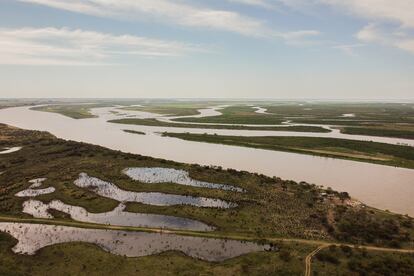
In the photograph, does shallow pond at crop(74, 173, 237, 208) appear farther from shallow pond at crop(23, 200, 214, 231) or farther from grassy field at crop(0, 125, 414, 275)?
shallow pond at crop(23, 200, 214, 231)

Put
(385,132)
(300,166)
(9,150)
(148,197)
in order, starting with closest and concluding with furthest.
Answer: (148,197)
(300,166)
(9,150)
(385,132)

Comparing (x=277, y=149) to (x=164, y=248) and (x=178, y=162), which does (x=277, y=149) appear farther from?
(x=164, y=248)

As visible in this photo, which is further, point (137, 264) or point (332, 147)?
point (332, 147)

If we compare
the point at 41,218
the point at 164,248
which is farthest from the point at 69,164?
the point at 164,248

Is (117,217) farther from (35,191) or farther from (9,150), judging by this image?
(9,150)

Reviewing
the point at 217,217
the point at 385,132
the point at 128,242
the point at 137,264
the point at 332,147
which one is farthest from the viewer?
the point at 385,132

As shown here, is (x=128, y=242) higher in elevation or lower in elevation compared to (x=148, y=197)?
lower

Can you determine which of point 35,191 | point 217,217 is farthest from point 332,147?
point 35,191

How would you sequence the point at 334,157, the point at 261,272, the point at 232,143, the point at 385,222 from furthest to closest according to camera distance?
the point at 232,143, the point at 334,157, the point at 385,222, the point at 261,272

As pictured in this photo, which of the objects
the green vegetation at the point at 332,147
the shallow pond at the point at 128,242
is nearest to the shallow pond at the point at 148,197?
the shallow pond at the point at 128,242
